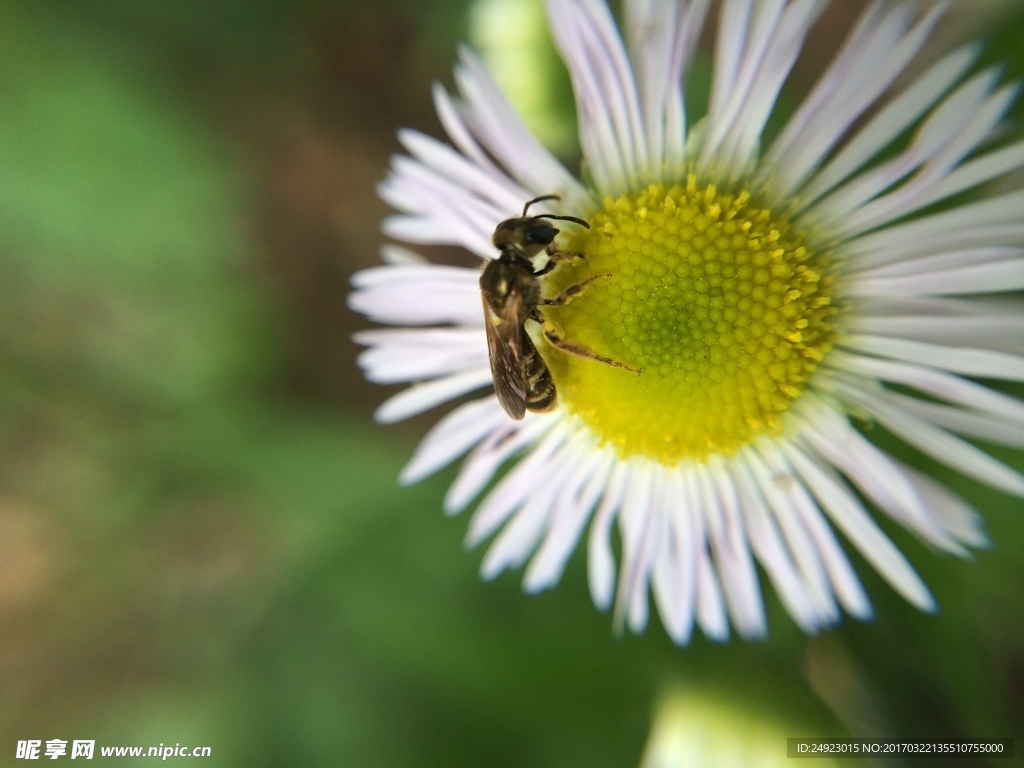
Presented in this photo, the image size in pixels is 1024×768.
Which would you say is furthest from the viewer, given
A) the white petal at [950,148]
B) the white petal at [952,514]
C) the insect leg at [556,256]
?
the insect leg at [556,256]

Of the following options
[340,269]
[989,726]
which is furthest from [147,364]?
[989,726]

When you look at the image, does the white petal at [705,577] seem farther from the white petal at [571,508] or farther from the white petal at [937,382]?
the white petal at [937,382]

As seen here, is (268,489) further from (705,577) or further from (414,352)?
(705,577)

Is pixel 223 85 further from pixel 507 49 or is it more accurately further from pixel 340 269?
pixel 507 49

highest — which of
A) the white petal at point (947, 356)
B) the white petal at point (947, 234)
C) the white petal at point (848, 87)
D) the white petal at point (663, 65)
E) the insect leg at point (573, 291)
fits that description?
the white petal at point (663, 65)

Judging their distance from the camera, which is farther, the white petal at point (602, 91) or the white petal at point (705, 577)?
the white petal at point (705, 577)
